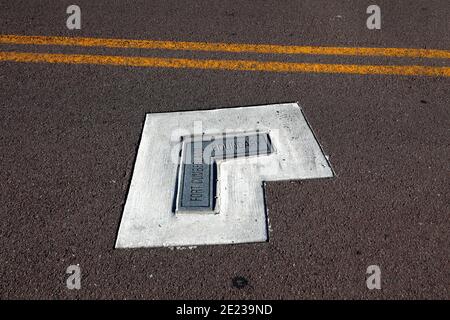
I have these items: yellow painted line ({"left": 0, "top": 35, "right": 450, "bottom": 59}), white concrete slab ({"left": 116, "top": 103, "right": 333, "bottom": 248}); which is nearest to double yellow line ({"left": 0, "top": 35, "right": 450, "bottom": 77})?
yellow painted line ({"left": 0, "top": 35, "right": 450, "bottom": 59})

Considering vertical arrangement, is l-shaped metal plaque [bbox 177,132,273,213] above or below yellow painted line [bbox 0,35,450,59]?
below

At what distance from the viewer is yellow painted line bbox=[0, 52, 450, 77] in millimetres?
4051

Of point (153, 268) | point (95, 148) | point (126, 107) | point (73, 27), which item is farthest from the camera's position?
point (73, 27)

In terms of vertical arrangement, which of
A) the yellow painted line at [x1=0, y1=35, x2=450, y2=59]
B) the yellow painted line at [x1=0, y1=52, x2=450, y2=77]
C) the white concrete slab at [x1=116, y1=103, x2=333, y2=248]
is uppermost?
the yellow painted line at [x1=0, y1=35, x2=450, y2=59]

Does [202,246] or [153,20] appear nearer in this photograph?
[202,246]

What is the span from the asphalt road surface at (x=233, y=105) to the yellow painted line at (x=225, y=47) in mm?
72

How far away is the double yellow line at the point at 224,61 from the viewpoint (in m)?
4.07

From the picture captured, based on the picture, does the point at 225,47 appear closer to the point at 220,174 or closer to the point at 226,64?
the point at 226,64

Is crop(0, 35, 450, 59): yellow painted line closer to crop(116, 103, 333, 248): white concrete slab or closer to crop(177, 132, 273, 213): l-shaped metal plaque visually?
crop(116, 103, 333, 248): white concrete slab

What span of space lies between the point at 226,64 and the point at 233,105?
62 cm
